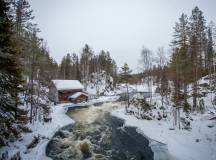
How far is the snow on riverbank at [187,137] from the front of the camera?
47.1 feet

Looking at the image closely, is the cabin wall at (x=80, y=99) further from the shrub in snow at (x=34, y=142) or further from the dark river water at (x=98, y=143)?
the shrub in snow at (x=34, y=142)

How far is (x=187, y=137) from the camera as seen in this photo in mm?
17953

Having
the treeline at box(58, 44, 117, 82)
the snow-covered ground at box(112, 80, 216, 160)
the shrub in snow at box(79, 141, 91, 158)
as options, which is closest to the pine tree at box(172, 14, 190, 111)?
the snow-covered ground at box(112, 80, 216, 160)

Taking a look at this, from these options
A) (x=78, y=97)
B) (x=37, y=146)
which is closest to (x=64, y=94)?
(x=78, y=97)

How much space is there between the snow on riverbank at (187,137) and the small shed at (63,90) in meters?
29.0

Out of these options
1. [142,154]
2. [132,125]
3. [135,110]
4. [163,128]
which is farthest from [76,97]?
[142,154]

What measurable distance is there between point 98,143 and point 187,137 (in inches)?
368

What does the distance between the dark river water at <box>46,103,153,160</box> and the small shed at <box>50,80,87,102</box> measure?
25536 millimetres

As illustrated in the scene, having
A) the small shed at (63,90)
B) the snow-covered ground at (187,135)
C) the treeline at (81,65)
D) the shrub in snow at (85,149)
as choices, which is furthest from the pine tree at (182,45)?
the treeline at (81,65)

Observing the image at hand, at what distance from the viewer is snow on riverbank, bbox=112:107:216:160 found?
47.1 ft

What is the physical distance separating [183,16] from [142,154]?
2410 centimetres

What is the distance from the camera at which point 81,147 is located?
16.6m

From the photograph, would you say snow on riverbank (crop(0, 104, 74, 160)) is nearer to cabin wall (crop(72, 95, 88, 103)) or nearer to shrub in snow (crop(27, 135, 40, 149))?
shrub in snow (crop(27, 135, 40, 149))

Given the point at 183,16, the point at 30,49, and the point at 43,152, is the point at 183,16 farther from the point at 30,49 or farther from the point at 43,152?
the point at 43,152
